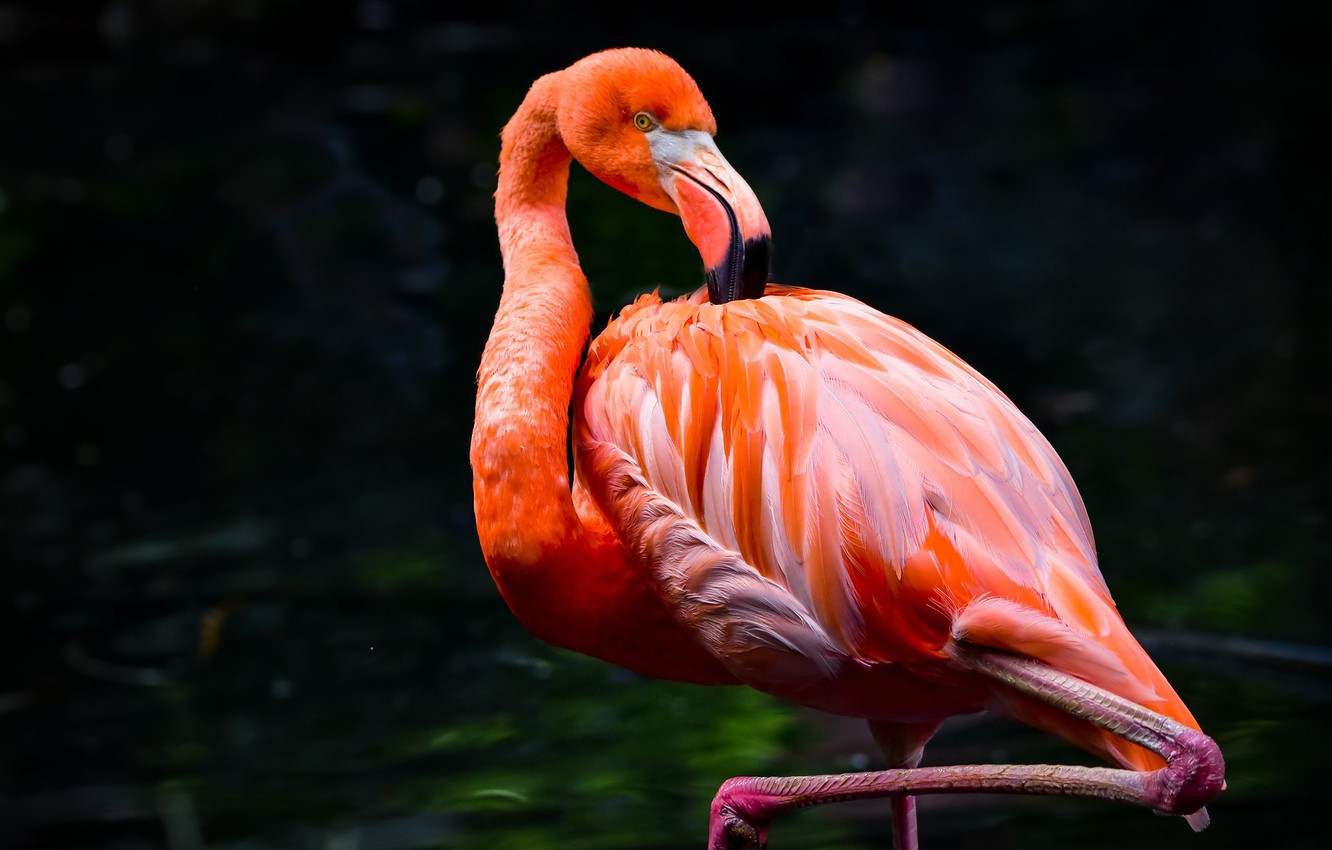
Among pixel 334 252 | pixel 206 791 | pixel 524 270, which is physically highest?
pixel 524 270

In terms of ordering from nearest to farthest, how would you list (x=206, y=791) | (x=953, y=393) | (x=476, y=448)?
(x=953, y=393)
(x=476, y=448)
(x=206, y=791)

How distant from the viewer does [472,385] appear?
588cm

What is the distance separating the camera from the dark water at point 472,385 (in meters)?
3.62

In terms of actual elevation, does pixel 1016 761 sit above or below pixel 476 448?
below

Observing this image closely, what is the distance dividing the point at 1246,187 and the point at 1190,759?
20.3 feet

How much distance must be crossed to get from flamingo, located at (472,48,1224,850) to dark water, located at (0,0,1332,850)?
1.16 metres

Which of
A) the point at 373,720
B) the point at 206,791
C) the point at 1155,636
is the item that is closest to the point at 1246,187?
the point at 1155,636

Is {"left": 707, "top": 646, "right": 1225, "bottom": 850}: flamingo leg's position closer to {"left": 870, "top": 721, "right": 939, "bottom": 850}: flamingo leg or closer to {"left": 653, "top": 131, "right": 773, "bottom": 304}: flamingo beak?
{"left": 870, "top": 721, "right": 939, "bottom": 850}: flamingo leg

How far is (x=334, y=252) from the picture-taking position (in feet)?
24.1

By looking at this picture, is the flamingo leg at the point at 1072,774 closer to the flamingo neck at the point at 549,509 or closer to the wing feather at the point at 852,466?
the wing feather at the point at 852,466

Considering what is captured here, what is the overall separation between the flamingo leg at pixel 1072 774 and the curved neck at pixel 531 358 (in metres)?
0.57

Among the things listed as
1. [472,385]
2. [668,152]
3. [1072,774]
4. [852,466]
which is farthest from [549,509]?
[472,385]

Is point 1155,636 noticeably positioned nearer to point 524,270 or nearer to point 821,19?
point 524,270

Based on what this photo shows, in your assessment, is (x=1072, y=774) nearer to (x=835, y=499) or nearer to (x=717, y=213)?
(x=835, y=499)
